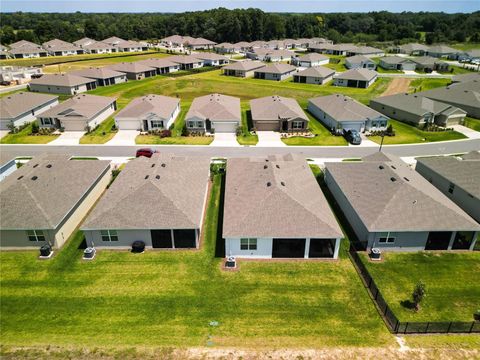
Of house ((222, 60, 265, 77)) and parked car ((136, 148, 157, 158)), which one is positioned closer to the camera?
parked car ((136, 148, 157, 158))

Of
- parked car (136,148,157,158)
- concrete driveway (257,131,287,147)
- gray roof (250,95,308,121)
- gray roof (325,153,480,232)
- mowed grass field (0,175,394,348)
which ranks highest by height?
gray roof (250,95,308,121)

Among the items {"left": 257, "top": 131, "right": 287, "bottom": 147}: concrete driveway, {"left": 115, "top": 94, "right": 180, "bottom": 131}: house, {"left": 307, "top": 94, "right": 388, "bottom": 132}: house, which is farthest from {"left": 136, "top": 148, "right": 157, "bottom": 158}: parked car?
{"left": 307, "top": 94, "right": 388, "bottom": 132}: house

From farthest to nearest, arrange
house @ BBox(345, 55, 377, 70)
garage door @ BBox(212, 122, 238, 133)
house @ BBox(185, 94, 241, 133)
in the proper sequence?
1. house @ BBox(345, 55, 377, 70)
2. garage door @ BBox(212, 122, 238, 133)
3. house @ BBox(185, 94, 241, 133)

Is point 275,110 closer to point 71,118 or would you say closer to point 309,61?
point 71,118

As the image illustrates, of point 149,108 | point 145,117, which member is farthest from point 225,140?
point 149,108

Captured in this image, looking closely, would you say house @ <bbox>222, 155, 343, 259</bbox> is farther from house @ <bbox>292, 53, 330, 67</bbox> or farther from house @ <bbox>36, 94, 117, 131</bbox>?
house @ <bbox>292, 53, 330, 67</bbox>

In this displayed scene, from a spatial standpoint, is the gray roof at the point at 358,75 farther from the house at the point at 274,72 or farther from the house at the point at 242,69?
the house at the point at 242,69
